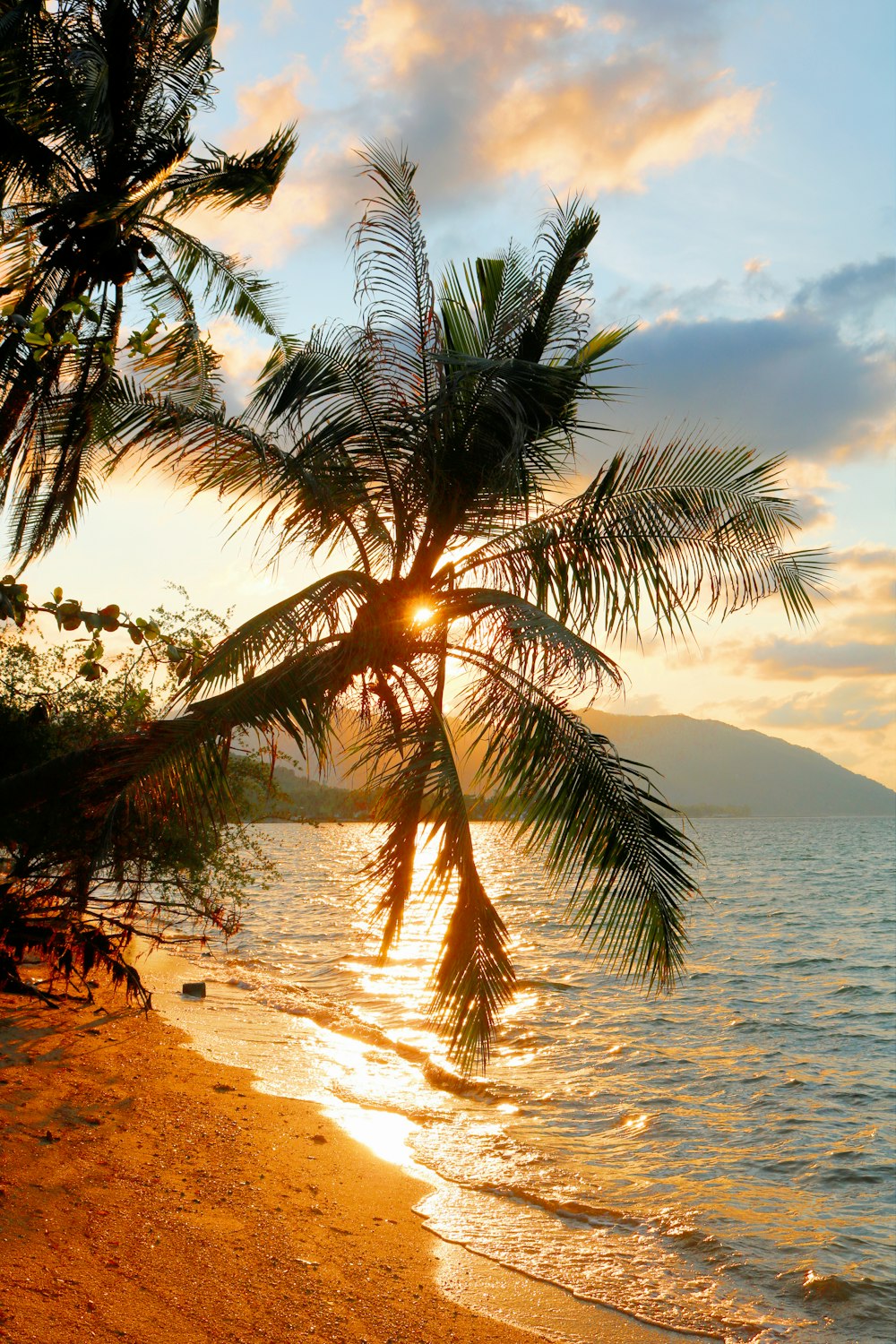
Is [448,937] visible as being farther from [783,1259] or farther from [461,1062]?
[783,1259]

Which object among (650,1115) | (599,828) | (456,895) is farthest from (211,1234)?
(650,1115)

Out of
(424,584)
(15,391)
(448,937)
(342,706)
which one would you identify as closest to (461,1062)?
(448,937)

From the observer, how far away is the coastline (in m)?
5.93

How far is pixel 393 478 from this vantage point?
359 inches

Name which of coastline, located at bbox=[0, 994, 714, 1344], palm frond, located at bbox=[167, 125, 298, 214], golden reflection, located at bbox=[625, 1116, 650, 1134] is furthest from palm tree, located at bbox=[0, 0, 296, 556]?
golden reflection, located at bbox=[625, 1116, 650, 1134]

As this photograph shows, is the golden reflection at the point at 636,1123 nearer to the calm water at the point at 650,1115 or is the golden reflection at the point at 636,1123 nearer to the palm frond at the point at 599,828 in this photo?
the calm water at the point at 650,1115

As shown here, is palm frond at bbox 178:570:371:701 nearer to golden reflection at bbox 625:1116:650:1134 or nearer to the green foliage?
the green foliage

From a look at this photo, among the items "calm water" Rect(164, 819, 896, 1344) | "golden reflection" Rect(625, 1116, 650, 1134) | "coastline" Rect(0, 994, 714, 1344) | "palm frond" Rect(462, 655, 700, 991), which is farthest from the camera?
"golden reflection" Rect(625, 1116, 650, 1134)

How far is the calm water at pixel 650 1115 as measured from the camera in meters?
8.80

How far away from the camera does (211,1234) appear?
7141 millimetres

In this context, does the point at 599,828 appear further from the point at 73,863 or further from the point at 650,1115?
the point at 650,1115

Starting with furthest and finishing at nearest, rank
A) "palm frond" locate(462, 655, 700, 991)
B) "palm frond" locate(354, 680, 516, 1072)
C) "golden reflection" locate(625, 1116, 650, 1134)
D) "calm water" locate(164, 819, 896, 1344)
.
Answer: "golden reflection" locate(625, 1116, 650, 1134) → "calm water" locate(164, 819, 896, 1344) → "palm frond" locate(354, 680, 516, 1072) → "palm frond" locate(462, 655, 700, 991)

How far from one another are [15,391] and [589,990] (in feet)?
58.8

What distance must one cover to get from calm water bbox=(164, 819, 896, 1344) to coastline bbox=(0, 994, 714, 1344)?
773mm
